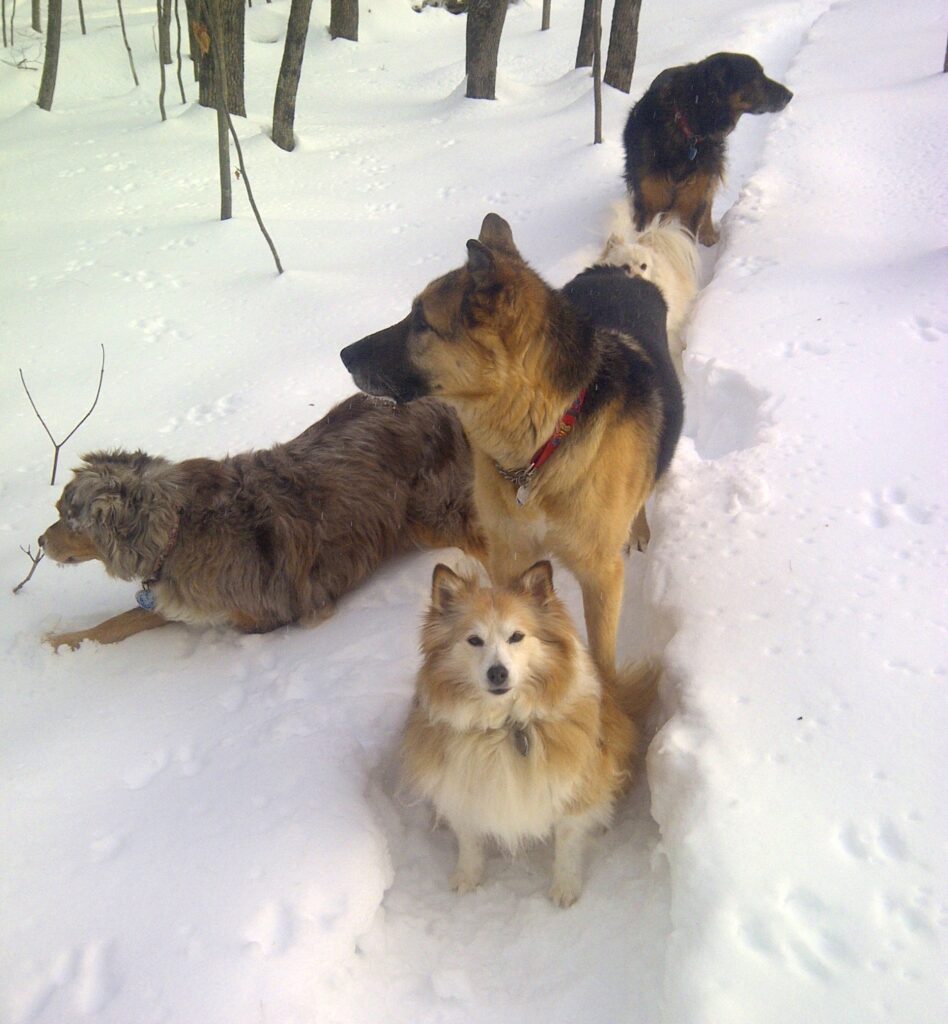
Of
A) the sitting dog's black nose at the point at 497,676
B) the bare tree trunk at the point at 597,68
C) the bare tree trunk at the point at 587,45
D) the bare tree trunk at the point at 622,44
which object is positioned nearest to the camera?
the sitting dog's black nose at the point at 497,676

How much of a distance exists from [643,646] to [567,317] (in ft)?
4.77

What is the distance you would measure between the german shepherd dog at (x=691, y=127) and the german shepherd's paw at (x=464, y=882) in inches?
201

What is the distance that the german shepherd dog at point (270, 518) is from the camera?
350 centimetres

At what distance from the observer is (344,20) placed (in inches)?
563

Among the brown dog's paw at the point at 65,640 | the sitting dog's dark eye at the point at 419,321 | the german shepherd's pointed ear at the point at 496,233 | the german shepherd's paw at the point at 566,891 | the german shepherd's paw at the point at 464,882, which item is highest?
the german shepherd's pointed ear at the point at 496,233

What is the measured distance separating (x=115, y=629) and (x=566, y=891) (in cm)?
235

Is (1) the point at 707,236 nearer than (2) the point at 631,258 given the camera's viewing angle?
No

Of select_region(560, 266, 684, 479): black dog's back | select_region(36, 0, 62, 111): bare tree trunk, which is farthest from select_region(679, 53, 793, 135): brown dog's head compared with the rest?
select_region(36, 0, 62, 111): bare tree trunk

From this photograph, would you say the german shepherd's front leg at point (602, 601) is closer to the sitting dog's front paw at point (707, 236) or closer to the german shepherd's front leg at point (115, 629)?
the german shepherd's front leg at point (115, 629)

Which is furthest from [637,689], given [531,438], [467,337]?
[467,337]

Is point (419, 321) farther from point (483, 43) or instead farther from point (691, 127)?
Answer: point (483, 43)

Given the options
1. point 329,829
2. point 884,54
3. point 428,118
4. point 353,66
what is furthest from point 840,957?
point 353,66

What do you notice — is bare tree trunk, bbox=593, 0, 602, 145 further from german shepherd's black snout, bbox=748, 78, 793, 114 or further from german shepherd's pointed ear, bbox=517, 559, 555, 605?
german shepherd's pointed ear, bbox=517, 559, 555, 605

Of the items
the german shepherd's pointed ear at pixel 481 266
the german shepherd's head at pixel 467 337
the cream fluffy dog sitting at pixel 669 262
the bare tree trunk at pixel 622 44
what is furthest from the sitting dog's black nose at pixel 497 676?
the bare tree trunk at pixel 622 44
